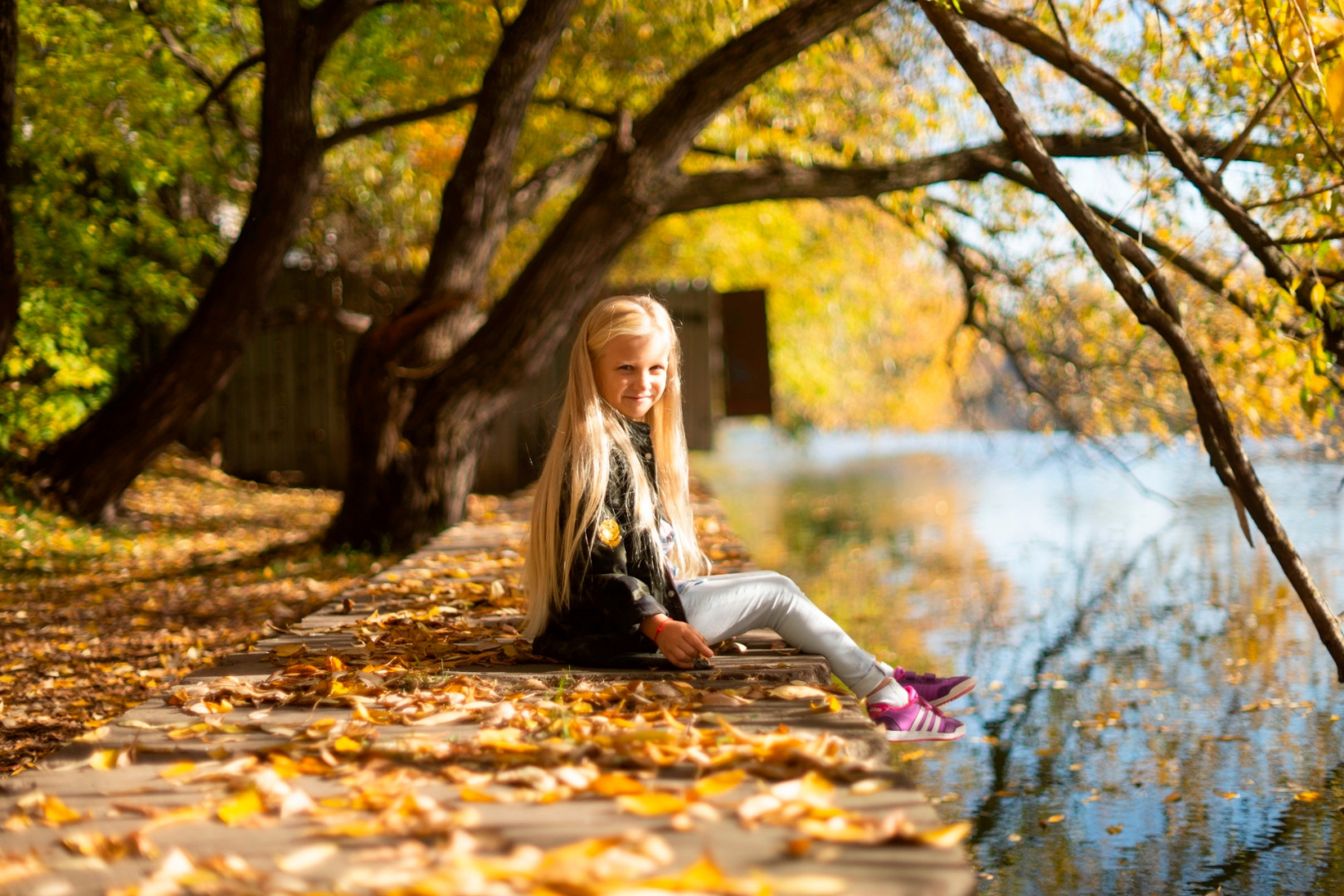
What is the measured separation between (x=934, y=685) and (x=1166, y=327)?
1.42 metres

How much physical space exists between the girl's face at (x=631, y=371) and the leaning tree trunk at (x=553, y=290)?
2550 mm

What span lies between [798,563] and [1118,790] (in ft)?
19.9

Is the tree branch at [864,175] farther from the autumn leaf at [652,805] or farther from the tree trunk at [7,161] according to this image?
the autumn leaf at [652,805]

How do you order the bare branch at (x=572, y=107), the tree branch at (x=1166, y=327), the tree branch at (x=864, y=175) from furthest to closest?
1. the bare branch at (x=572, y=107)
2. the tree branch at (x=864, y=175)
3. the tree branch at (x=1166, y=327)

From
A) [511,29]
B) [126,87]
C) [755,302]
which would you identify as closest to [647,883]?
[511,29]

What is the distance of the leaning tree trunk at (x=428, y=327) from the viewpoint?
287 inches

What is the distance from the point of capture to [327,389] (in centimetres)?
1202

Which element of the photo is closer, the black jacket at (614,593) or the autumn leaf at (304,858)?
the autumn leaf at (304,858)

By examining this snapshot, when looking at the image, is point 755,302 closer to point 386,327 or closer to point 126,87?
point 386,327

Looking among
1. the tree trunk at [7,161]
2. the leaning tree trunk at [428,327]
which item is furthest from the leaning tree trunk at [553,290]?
the tree trunk at [7,161]

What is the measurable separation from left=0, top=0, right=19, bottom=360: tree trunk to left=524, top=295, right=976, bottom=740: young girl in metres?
4.08

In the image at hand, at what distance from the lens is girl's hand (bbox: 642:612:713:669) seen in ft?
10.1

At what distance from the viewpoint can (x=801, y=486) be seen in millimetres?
20203

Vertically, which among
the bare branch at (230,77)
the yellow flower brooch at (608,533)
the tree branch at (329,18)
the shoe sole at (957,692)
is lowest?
the shoe sole at (957,692)
